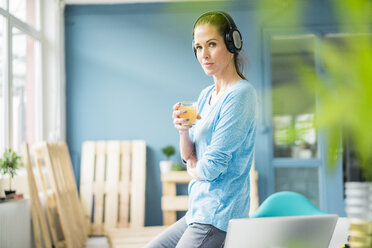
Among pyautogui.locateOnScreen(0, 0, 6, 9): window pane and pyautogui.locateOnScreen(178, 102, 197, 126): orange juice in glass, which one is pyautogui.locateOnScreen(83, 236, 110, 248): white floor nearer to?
pyautogui.locateOnScreen(0, 0, 6, 9): window pane

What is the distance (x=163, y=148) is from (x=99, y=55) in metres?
1.38

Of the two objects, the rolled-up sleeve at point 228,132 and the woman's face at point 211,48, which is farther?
the woman's face at point 211,48

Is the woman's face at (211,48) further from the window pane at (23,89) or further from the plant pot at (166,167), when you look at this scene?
the plant pot at (166,167)

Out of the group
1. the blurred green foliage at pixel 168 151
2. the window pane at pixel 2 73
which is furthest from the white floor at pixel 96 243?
the window pane at pixel 2 73

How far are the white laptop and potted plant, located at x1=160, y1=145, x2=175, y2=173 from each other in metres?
3.68

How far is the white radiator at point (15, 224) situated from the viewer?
3055 millimetres

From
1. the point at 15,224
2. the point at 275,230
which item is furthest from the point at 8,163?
the point at 275,230

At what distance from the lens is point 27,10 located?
175 inches

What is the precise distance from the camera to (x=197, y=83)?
496cm

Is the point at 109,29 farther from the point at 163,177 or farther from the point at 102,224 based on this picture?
the point at 102,224

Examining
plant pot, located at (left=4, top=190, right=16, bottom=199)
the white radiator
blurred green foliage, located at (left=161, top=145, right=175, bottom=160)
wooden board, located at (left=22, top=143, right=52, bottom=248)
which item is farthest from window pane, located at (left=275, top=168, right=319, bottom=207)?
plant pot, located at (left=4, top=190, right=16, bottom=199)

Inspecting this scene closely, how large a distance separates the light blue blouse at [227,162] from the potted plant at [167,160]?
10.6 feet

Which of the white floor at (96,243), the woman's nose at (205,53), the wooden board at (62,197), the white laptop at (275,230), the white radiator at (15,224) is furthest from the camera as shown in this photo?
the white floor at (96,243)

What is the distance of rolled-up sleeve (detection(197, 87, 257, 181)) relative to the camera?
52.0 inches
